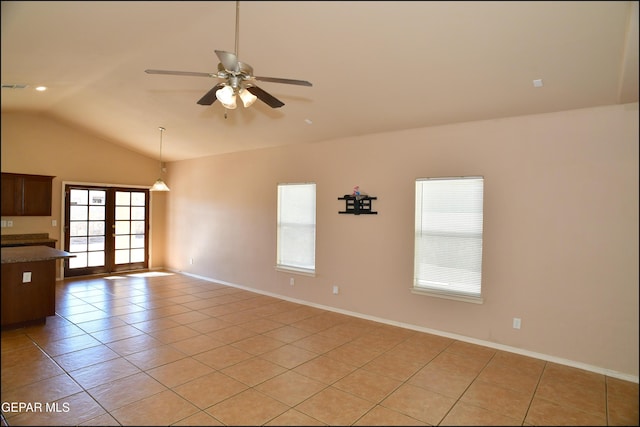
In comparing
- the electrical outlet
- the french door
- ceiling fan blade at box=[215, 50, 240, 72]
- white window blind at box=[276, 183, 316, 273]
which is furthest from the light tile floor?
ceiling fan blade at box=[215, 50, 240, 72]

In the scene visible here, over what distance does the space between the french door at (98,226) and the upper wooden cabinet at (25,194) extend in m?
0.73

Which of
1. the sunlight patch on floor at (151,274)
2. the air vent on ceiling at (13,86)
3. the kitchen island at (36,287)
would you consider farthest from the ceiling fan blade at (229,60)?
the sunlight patch on floor at (151,274)

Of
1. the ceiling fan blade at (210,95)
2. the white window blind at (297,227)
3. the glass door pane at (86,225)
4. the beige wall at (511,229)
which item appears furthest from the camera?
the white window blind at (297,227)

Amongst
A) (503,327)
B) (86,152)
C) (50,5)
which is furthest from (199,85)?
(503,327)

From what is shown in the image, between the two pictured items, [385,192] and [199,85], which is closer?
[199,85]

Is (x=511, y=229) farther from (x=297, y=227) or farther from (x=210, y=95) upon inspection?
(x=210, y=95)

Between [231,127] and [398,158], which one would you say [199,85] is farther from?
[398,158]

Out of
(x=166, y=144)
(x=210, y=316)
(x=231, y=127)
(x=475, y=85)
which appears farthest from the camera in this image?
(x=166, y=144)

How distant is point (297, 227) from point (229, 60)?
3.99 m

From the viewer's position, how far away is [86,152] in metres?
4.86

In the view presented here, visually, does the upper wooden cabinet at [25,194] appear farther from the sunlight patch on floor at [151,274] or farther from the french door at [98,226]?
the sunlight patch on floor at [151,274]

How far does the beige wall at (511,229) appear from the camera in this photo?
3.43 meters

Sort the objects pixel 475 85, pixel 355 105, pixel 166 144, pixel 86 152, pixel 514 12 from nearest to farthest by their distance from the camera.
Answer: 1. pixel 514 12
2. pixel 475 85
3. pixel 355 105
4. pixel 86 152
5. pixel 166 144

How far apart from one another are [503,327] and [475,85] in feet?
8.86
